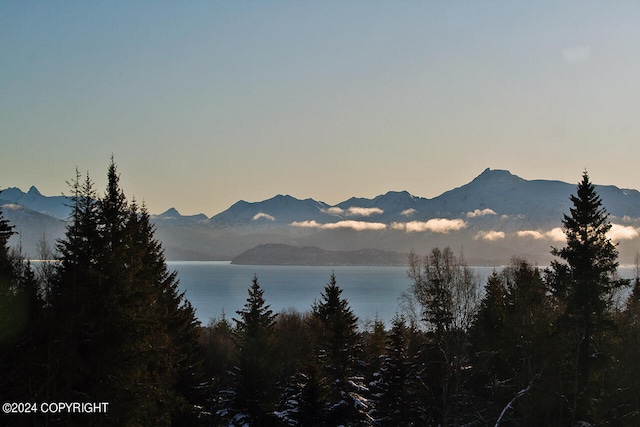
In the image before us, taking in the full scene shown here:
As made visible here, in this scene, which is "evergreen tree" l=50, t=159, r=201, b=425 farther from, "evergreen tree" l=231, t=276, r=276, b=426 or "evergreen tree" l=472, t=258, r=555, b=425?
"evergreen tree" l=472, t=258, r=555, b=425

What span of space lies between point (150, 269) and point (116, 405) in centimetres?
794

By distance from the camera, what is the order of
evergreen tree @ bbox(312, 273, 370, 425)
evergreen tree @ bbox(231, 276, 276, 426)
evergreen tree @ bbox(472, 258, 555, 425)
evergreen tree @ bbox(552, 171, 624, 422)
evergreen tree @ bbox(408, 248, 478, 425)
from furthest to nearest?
evergreen tree @ bbox(231, 276, 276, 426) → evergreen tree @ bbox(472, 258, 555, 425) → evergreen tree @ bbox(408, 248, 478, 425) → evergreen tree @ bbox(312, 273, 370, 425) → evergreen tree @ bbox(552, 171, 624, 422)

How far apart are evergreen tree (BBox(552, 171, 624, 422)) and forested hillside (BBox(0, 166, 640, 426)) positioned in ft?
0.23

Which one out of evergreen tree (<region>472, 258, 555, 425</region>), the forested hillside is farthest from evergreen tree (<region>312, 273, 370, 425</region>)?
evergreen tree (<region>472, 258, 555, 425</region>)

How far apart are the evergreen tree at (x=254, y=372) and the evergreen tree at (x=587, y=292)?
17.5m

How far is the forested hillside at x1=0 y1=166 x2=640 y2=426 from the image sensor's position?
738 inches

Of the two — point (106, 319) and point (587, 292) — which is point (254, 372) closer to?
point (106, 319)

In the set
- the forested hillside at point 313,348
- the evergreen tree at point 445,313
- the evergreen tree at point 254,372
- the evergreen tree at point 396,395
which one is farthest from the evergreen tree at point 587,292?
the evergreen tree at point 254,372

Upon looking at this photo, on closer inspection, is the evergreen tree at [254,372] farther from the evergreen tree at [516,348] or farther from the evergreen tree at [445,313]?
the evergreen tree at [516,348]

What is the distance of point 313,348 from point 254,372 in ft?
14.9

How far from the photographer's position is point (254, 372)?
37594mm

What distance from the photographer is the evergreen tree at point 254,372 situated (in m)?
36.5

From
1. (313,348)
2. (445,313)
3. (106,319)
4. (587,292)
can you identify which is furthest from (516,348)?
(106,319)

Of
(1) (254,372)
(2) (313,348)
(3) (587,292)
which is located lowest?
(1) (254,372)
